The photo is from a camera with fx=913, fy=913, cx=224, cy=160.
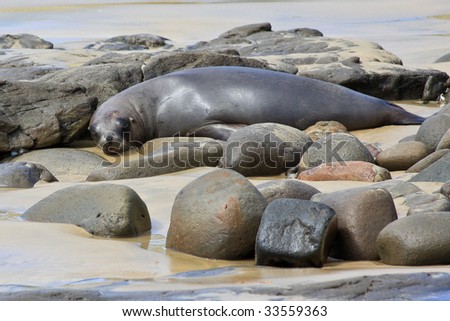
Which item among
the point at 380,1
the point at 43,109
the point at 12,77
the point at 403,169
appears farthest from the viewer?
the point at 380,1

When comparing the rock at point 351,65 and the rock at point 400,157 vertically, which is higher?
the rock at point 400,157

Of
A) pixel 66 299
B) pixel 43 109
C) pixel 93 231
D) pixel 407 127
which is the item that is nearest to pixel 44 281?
pixel 66 299

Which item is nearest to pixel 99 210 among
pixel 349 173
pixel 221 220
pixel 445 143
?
pixel 221 220

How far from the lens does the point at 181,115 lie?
7.78 metres

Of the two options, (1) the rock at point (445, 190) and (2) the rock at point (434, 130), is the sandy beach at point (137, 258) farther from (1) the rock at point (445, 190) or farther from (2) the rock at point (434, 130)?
(2) the rock at point (434, 130)

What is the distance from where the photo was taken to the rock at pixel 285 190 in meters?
4.44

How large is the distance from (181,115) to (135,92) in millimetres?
503

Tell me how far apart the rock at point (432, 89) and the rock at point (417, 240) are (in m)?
5.80

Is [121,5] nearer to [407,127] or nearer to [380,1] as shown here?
[380,1]

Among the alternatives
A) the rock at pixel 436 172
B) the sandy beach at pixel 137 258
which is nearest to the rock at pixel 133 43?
the sandy beach at pixel 137 258

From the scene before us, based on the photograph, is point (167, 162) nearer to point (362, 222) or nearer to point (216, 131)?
point (216, 131)

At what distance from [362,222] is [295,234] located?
0.36m

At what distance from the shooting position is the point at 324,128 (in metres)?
7.44

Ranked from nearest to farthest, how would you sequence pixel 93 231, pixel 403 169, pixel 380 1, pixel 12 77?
1. pixel 93 231
2. pixel 403 169
3. pixel 12 77
4. pixel 380 1
